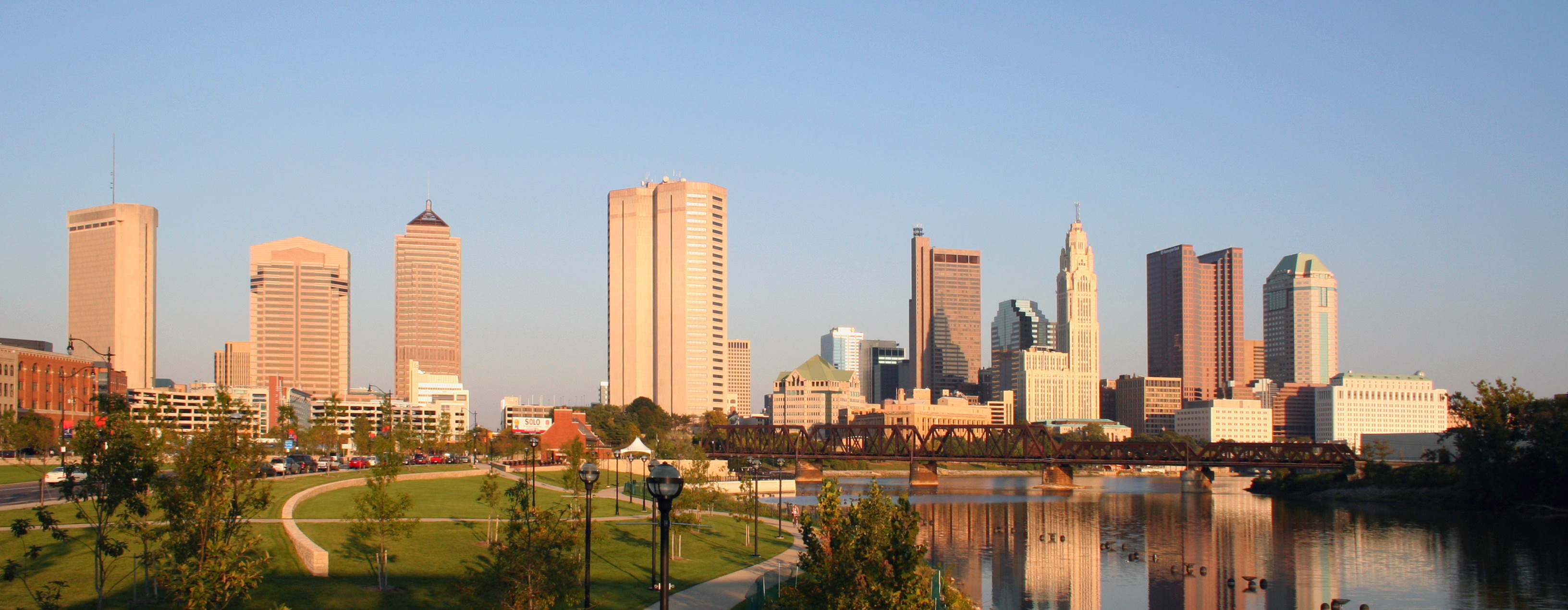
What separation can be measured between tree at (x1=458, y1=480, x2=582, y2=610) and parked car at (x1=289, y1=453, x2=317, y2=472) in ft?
237

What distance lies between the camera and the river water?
6056 cm

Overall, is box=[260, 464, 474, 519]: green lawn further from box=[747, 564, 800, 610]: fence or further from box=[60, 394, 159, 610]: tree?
box=[747, 564, 800, 610]: fence

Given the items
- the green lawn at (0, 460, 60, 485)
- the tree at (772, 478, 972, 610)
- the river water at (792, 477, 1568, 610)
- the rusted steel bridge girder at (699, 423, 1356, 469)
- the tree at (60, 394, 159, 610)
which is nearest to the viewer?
the tree at (772, 478, 972, 610)

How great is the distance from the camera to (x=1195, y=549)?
8219 centimetres

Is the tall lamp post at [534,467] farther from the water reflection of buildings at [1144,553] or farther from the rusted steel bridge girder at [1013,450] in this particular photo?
the rusted steel bridge girder at [1013,450]

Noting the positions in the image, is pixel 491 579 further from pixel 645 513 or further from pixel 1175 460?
pixel 1175 460

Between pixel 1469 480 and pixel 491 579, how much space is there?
362ft

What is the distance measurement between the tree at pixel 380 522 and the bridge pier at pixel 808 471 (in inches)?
4918

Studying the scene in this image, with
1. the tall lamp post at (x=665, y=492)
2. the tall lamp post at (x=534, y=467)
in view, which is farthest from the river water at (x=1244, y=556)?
the tall lamp post at (x=665, y=492)

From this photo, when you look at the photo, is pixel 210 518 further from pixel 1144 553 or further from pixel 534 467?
pixel 1144 553

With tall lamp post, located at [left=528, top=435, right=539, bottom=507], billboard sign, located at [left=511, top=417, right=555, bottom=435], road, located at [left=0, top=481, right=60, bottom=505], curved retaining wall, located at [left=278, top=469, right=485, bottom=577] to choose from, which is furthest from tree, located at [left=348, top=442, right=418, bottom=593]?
billboard sign, located at [left=511, top=417, right=555, bottom=435]

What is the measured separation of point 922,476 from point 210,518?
149 metres

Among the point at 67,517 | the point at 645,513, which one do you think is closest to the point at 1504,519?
the point at 645,513

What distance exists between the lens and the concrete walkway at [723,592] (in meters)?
42.5
